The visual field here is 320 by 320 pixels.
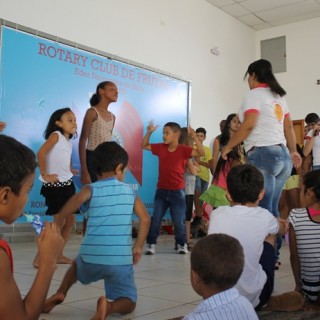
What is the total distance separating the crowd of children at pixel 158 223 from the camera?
42.3 inches

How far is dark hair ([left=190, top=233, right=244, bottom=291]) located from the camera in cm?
119

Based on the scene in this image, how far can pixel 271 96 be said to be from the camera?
2744 millimetres

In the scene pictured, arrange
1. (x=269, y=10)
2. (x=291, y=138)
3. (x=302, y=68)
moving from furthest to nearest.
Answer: (x=302, y=68), (x=269, y=10), (x=291, y=138)

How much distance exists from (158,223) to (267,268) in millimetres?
2027

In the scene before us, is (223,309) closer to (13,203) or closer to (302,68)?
(13,203)

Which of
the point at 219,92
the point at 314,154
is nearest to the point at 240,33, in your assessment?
the point at 219,92

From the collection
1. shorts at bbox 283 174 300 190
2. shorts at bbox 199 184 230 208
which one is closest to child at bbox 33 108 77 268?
shorts at bbox 199 184 230 208

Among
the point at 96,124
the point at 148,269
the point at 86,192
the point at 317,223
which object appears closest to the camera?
the point at 86,192

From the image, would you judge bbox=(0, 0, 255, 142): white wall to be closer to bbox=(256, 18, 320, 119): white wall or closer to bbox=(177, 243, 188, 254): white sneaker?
bbox=(256, 18, 320, 119): white wall

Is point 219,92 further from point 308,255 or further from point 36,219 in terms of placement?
point 36,219

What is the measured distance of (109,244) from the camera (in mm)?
1871

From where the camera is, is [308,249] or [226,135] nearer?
[308,249]

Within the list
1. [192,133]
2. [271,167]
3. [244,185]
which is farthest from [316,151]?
[244,185]

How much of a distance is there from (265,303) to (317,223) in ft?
1.50
